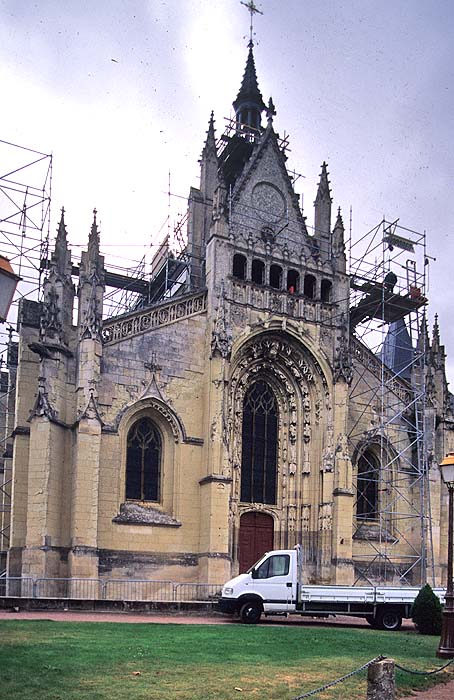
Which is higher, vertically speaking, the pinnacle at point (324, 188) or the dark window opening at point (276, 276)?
the pinnacle at point (324, 188)

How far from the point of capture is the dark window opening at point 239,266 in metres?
33.0

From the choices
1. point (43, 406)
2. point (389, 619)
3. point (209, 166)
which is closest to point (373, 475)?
point (389, 619)

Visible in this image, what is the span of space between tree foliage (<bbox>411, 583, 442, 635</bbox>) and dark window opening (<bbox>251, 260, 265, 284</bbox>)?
49.9 feet

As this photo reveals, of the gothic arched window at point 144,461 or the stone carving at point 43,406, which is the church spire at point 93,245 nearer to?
the stone carving at point 43,406

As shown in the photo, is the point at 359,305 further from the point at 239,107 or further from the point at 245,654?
the point at 245,654

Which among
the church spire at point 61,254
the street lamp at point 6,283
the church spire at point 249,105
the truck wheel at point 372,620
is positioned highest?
the church spire at point 249,105

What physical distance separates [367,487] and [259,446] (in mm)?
5753

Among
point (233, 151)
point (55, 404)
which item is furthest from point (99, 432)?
point (233, 151)

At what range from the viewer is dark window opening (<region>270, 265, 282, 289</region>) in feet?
112

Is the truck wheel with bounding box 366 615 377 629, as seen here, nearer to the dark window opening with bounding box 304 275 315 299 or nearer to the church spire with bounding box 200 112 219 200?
the dark window opening with bounding box 304 275 315 299

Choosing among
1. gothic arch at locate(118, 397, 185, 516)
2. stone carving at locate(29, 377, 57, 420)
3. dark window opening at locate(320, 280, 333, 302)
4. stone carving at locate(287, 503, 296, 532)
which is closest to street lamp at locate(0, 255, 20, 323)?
stone carving at locate(29, 377, 57, 420)

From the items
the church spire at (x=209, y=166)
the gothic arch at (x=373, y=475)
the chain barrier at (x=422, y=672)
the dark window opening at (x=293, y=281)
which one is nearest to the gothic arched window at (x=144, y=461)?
the dark window opening at (x=293, y=281)

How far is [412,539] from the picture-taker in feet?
115

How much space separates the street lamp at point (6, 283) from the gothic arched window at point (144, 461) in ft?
74.9
